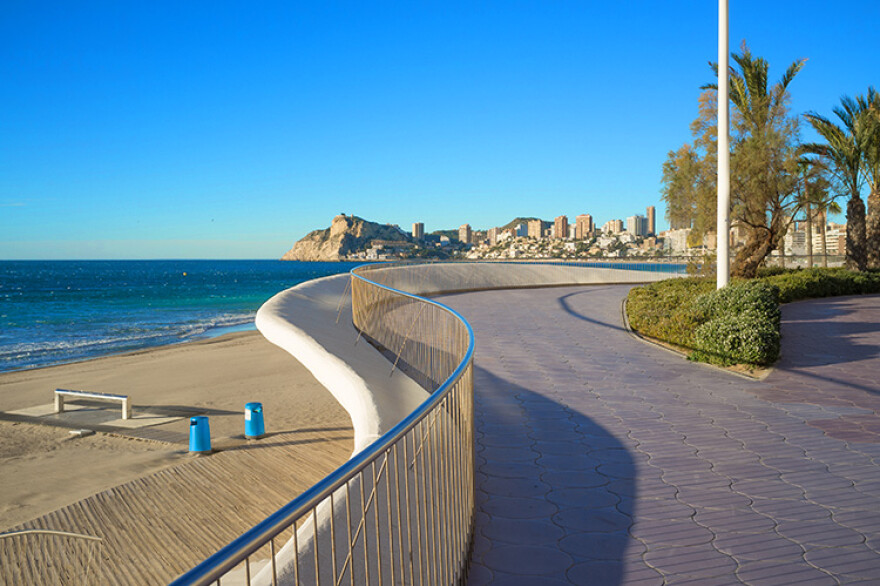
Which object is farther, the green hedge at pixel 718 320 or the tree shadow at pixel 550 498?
the green hedge at pixel 718 320

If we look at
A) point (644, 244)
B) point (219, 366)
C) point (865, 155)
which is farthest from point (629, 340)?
point (644, 244)

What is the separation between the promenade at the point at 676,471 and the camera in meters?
3.81

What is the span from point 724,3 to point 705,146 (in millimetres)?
7334

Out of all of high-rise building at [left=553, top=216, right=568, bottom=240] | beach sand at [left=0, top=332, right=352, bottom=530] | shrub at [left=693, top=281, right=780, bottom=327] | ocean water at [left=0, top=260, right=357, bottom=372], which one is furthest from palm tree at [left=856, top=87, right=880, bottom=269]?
high-rise building at [left=553, top=216, right=568, bottom=240]

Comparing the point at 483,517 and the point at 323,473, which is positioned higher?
the point at 483,517

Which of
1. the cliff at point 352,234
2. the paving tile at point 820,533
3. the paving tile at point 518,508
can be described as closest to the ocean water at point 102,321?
Result: the paving tile at point 518,508

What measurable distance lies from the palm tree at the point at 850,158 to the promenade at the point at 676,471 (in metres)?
15.7

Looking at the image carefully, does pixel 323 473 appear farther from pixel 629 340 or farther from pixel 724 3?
pixel 724 3

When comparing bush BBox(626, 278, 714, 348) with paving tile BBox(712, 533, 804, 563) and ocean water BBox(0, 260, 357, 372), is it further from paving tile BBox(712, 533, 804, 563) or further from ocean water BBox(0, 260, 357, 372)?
ocean water BBox(0, 260, 357, 372)

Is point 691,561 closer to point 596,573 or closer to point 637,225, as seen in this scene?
point 596,573

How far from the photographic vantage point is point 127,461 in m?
10.3

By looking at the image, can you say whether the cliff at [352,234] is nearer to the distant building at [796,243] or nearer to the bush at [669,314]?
the distant building at [796,243]

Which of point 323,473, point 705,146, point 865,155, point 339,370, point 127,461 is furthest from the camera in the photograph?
point 865,155

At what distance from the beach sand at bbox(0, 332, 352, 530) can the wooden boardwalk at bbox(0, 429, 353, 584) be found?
38cm
